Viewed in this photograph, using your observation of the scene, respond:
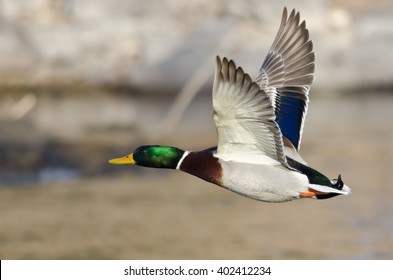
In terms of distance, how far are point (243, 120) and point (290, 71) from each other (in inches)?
46.2

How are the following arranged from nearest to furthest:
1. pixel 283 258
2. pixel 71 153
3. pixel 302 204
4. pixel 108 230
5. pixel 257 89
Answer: pixel 257 89
pixel 283 258
pixel 108 230
pixel 302 204
pixel 71 153

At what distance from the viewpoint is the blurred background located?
10.9 metres

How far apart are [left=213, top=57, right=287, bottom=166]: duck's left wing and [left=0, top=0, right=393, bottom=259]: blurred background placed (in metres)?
4.78

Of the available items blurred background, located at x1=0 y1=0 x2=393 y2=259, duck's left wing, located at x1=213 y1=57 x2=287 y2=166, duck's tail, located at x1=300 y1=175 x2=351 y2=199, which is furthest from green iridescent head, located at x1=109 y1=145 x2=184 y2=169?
blurred background, located at x1=0 y1=0 x2=393 y2=259

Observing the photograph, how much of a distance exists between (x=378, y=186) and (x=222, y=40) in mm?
6782

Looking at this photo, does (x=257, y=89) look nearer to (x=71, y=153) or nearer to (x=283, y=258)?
(x=283, y=258)

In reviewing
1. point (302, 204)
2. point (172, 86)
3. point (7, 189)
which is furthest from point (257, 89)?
point (172, 86)

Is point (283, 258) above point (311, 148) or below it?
below

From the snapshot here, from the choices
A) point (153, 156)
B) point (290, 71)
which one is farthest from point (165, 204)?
point (153, 156)

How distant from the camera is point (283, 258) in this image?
33.2 ft

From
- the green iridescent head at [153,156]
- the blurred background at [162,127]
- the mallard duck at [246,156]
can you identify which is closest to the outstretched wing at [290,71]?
the mallard duck at [246,156]

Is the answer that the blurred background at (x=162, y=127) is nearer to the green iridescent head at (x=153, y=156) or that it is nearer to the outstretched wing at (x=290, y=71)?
the outstretched wing at (x=290, y=71)

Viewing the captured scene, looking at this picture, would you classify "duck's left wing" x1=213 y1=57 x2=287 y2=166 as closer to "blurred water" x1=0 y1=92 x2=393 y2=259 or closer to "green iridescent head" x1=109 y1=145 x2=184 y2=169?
"green iridescent head" x1=109 y1=145 x2=184 y2=169

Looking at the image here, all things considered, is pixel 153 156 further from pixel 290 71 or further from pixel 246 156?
pixel 290 71
